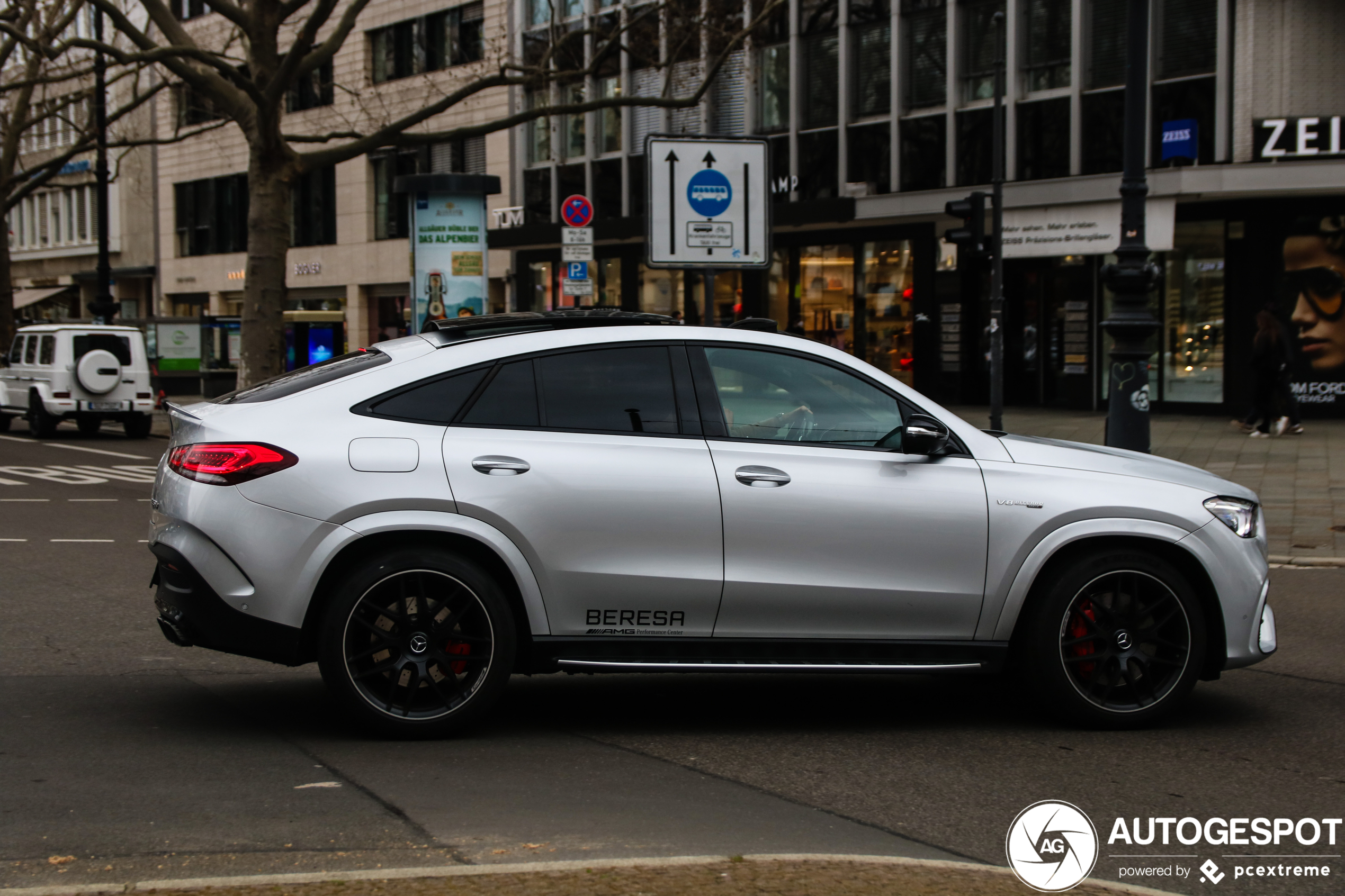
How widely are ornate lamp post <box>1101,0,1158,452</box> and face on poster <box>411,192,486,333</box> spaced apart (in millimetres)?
13639

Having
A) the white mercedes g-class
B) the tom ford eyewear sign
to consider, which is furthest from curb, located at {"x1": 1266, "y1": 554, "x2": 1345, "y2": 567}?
the white mercedes g-class

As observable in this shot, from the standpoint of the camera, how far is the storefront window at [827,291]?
30.0 meters

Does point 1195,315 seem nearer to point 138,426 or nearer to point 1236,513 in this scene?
point 138,426

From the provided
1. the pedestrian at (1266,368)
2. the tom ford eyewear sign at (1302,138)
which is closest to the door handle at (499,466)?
the pedestrian at (1266,368)

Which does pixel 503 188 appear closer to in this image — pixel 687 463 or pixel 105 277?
pixel 105 277

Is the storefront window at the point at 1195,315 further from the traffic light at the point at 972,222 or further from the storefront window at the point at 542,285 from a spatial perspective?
the storefront window at the point at 542,285

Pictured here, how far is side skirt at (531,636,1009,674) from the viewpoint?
5648mm

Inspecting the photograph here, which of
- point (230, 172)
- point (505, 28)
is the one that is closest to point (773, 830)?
point (505, 28)

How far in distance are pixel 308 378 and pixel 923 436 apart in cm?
243

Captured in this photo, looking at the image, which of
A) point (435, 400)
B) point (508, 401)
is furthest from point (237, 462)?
point (508, 401)

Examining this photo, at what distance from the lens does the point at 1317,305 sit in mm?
23625

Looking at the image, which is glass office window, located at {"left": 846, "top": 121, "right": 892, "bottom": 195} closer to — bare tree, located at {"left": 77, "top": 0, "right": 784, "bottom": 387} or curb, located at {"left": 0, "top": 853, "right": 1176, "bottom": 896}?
bare tree, located at {"left": 77, "top": 0, "right": 784, "bottom": 387}

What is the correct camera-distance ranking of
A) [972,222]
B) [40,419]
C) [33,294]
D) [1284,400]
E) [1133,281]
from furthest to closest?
1. [33,294]
2. [40,419]
3. [1284,400]
4. [972,222]
5. [1133,281]

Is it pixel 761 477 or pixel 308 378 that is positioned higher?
pixel 308 378
